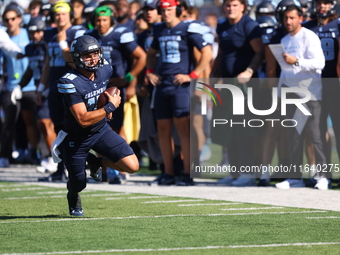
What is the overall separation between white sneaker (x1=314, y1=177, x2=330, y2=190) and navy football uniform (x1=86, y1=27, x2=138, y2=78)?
3002 mm

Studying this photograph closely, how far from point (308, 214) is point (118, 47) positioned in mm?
4323

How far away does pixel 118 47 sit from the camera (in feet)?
35.5

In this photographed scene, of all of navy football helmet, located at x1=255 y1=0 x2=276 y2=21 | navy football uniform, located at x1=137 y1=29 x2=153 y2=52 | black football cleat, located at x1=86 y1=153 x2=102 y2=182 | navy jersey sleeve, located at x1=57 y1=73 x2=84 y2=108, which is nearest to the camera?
navy jersey sleeve, located at x1=57 y1=73 x2=84 y2=108

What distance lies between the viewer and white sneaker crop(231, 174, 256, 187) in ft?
34.2

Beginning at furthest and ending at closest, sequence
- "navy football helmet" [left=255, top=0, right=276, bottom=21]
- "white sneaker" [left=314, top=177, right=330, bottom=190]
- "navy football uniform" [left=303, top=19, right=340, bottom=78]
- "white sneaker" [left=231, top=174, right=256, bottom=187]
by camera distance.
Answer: "navy football helmet" [left=255, top=0, right=276, bottom=21]
"white sneaker" [left=231, top=174, right=256, bottom=187]
"navy football uniform" [left=303, top=19, right=340, bottom=78]
"white sneaker" [left=314, top=177, right=330, bottom=190]

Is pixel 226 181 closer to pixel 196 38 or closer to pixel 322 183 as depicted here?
pixel 322 183

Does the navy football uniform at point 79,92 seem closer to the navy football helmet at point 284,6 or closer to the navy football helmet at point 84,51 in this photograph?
the navy football helmet at point 84,51

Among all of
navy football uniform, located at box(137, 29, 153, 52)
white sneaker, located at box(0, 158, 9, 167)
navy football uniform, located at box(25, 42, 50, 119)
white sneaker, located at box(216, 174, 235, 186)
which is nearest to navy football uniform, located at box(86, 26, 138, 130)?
navy football uniform, located at box(137, 29, 153, 52)

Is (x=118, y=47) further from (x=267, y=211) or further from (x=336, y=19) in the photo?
(x=267, y=211)

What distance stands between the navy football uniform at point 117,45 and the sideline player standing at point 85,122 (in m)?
3.08

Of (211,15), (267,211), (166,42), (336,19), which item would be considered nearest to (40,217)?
(267,211)

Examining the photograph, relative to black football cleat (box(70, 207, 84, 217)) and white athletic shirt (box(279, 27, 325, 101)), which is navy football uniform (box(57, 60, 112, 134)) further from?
white athletic shirt (box(279, 27, 325, 101))

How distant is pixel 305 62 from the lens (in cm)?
967

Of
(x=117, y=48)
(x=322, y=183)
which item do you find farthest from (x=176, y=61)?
(x=322, y=183)
